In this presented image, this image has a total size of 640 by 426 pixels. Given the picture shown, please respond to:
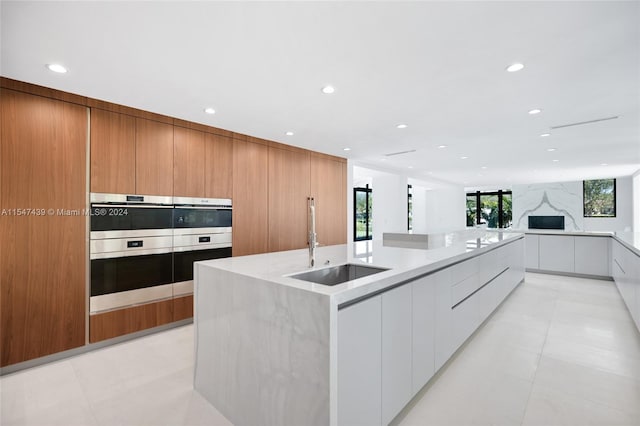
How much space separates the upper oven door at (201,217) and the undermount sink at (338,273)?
7.21 ft

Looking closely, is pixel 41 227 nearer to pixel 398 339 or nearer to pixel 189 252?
pixel 189 252

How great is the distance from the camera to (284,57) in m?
2.12

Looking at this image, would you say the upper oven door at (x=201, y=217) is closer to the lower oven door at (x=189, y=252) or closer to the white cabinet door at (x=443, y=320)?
the lower oven door at (x=189, y=252)

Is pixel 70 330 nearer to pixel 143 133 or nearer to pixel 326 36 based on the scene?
pixel 143 133

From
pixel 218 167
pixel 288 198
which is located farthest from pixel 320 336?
pixel 288 198

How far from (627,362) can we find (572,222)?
10.3 metres

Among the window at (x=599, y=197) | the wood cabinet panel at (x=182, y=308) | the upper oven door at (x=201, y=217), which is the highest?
the window at (x=599, y=197)

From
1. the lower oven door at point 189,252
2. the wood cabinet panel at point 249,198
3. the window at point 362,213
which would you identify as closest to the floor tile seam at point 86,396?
the lower oven door at point 189,252

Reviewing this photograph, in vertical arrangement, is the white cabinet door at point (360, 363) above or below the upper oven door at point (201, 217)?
below

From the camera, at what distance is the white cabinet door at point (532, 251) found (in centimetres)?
609

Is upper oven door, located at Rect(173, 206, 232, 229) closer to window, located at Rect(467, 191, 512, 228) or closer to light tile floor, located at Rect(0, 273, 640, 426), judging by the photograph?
light tile floor, located at Rect(0, 273, 640, 426)

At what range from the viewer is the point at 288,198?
4.76 metres

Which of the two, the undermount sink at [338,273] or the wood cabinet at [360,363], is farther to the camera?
the undermount sink at [338,273]

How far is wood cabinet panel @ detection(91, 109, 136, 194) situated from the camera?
2.89m
